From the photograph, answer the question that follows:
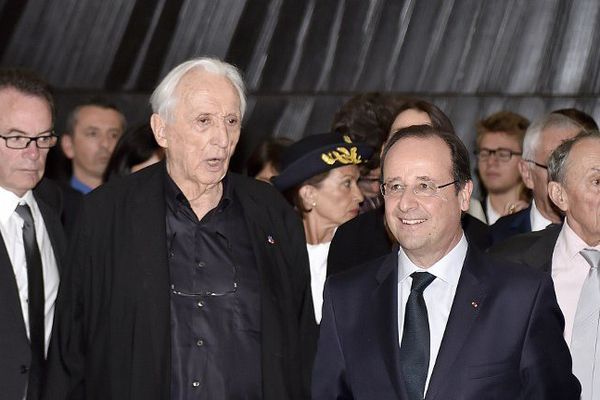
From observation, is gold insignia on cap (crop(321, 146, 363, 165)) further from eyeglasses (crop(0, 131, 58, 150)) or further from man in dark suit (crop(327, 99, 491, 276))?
eyeglasses (crop(0, 131, 58, 150))

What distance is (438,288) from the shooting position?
3602 mm

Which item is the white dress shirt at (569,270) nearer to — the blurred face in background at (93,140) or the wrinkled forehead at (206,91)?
the wrinkled forehead at (206,91)

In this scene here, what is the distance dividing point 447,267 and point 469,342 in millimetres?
253

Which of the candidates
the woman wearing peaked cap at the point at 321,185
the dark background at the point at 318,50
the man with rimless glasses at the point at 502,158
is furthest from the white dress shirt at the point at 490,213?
the woman wearing peaked cap at the point at 321,185

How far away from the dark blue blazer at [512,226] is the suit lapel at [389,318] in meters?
1.76

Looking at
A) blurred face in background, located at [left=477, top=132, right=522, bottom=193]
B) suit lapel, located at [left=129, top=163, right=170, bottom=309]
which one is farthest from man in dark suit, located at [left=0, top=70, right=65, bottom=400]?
blurred face in background, located at [left=477, top=132, right=522, bottom=193]

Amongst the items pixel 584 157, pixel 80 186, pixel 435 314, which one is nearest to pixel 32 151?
pixel 435 314

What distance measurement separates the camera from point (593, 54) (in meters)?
6.78

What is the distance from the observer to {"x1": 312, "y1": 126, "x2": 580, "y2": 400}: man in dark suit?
3.43 meters

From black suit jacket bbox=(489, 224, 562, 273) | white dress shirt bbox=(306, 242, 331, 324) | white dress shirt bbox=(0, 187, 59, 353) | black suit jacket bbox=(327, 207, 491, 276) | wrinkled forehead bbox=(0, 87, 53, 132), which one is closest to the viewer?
black suit jacket bbox=(489, 224, 562, 273)

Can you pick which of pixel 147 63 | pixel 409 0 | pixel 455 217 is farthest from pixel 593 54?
pixel 455 217

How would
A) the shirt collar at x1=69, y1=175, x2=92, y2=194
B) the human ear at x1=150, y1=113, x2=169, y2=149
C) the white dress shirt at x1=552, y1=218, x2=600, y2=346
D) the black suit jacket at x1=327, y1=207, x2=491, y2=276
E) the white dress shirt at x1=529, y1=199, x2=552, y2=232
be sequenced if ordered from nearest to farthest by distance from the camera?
the human ear at x1=150, y1=113, x2=169, y2=149 → the white dress shirt at x1=552, y1=218, x2=600, y2=346 → the black suit jacket at x1=327, y1=207, x2=491, y2=276 → the white dress shirt at x1=529, y1=199, x2=552, y2=232 → the shirt collar at x1=69, y1=175, x2=92, y2=194

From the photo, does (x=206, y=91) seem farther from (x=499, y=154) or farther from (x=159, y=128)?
(x=499, y=154)

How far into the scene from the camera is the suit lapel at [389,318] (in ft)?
11.3
